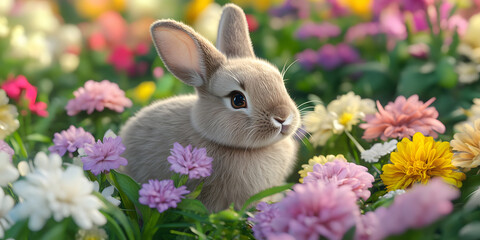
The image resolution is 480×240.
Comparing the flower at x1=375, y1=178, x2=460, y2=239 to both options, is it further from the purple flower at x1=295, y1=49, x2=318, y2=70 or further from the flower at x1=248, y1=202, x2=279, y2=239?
the purple flower at x1=295, y1=49, x2=318, y2=70

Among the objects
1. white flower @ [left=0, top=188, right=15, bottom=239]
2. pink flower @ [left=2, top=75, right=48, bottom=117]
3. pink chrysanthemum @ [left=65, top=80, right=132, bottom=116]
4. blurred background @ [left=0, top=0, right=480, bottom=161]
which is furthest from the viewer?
blurred background @ [left=0, top=0, right=480, bottom=161]

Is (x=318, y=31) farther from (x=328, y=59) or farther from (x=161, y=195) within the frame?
(x=161, y=195)

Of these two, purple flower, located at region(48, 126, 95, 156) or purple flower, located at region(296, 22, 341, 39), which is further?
purple flower, located at region(296, 22, 341, 39)

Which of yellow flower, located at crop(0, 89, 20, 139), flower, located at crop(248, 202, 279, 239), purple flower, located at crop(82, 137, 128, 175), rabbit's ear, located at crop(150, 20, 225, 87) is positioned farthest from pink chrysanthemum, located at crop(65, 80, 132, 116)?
flower, located at crop(248, 202, 279, 239)

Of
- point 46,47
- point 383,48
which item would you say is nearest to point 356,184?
point 383,48

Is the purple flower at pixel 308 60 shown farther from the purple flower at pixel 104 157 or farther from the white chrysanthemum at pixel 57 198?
the white chrysanthemum at pixel 57 198

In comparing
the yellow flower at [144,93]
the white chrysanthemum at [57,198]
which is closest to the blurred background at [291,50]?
the yellow flower at [144,93]

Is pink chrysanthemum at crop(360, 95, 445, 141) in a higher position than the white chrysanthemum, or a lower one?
higher
